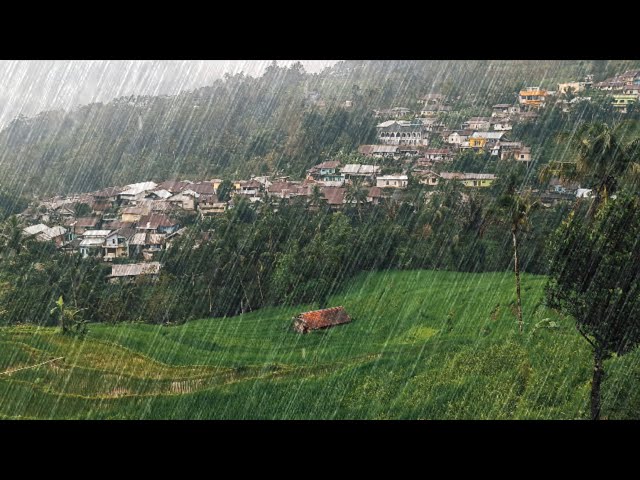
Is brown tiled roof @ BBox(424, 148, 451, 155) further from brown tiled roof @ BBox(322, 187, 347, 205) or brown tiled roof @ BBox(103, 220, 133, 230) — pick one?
brown tiled roof @ BBox(103, 220, 133, 230)

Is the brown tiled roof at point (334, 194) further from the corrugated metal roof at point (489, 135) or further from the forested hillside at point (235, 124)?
the corrugated metal roof at point (489, 135)

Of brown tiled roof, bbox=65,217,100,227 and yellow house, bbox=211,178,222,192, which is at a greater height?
brown tiled roof, bbox=65,217,100,227

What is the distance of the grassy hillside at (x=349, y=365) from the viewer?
9.41m

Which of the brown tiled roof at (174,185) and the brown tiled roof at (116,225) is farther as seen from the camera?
the brown tiled roof at (174,185)

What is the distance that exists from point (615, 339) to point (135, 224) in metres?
13.8

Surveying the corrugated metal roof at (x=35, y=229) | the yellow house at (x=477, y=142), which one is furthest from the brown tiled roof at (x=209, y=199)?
the yellow house at (x=477, y=142)

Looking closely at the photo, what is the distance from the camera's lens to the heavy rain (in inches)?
372

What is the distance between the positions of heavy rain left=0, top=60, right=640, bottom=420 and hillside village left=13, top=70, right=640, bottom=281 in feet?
0.29

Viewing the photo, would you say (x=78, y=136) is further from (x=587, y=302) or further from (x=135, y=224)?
(x=587, y=302)

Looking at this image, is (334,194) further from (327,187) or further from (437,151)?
(437,151)

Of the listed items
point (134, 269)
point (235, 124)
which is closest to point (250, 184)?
point (134, 269)

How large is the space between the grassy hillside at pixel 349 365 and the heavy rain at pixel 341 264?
4 centimetres

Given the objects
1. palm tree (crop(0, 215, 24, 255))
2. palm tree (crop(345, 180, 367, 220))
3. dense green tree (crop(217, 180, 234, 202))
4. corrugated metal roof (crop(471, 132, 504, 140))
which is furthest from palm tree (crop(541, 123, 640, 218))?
palm tree (crop(0, 215, 24, 255))

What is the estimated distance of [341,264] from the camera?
15.1 metres
